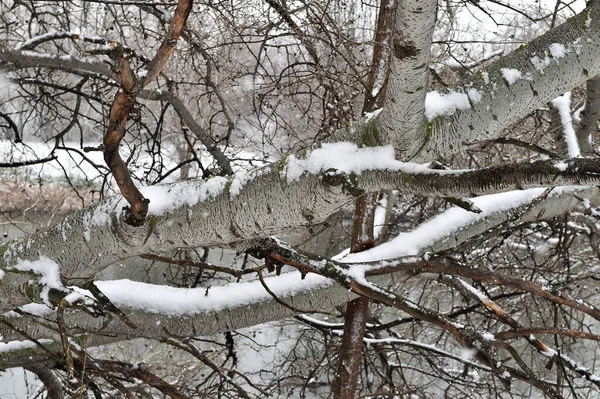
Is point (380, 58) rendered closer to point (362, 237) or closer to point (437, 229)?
point (362, 237)

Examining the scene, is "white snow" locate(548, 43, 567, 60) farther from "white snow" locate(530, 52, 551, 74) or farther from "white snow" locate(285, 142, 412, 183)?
"white snow" locate(285, 142, 412, 183)

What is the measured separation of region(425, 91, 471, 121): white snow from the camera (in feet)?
4.28

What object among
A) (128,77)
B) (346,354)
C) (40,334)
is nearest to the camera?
(128,77)

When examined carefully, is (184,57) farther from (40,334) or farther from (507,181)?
(507,181)

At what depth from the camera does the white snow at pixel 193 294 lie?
6.93ft

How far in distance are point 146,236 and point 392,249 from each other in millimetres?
1293

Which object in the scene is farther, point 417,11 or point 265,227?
point 265,227

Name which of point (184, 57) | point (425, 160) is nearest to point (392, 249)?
point (425, 160)

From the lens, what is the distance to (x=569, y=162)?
3.40 ft

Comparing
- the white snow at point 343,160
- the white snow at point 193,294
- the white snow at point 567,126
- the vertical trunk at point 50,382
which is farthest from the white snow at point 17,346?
the white snow at point 567,126

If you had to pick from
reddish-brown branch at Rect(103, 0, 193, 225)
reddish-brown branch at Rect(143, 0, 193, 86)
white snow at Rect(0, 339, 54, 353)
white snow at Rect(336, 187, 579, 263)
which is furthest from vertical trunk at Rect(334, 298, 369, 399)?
reddish-brown branch at Rect(143, 0, 193, 86)

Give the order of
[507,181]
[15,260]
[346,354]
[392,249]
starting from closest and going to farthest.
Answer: [507,181] < [15,260] < [392,249] < [346,354]

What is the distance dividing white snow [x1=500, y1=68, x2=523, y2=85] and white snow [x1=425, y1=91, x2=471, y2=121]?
0.11 m

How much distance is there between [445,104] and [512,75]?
184mm
